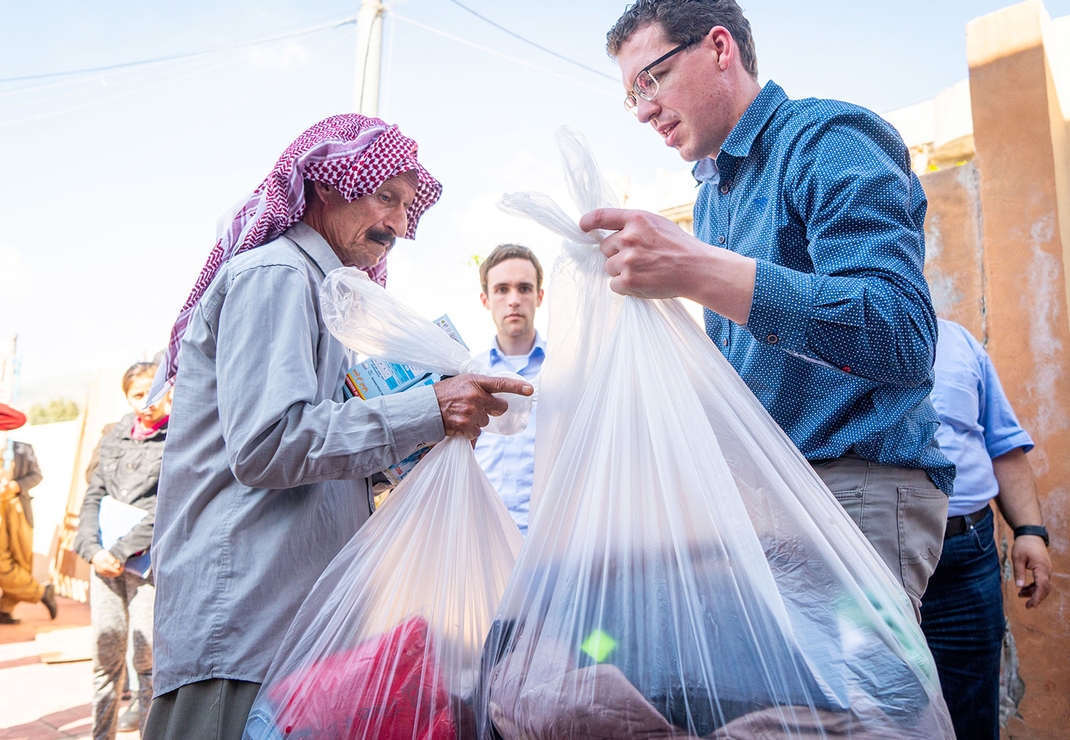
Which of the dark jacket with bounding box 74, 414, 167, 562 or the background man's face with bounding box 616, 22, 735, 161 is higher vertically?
the background man's face with bounding box 616, 22, 735, 161

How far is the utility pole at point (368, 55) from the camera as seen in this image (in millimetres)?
5855

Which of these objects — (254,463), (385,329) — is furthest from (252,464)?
(385,329)

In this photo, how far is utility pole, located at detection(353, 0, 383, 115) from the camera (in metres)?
5.86

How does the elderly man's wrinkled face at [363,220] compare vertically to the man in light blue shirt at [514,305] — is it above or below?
below

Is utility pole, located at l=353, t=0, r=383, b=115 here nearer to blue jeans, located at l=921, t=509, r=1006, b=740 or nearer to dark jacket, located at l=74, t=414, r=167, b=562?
dark jacket, located at l=74, t=414, r=167, b=562

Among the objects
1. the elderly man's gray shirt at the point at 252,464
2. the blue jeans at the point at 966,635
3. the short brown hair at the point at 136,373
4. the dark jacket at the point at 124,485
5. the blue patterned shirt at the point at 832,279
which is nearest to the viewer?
the blue patterned shirt at the point at 832,279

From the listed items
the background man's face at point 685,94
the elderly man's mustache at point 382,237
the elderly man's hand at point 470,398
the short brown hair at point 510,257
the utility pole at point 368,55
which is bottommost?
the elderly man's hand at point 470,398

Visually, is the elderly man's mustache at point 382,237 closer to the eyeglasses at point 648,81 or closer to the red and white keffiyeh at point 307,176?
the red and white keffiyeh at point 307,176

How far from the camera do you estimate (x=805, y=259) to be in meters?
1.35

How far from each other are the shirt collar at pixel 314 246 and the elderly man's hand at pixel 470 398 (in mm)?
371

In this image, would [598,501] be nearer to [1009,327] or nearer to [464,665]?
[464,665]

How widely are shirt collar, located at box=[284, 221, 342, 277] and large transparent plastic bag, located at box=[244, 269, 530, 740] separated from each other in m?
0.15

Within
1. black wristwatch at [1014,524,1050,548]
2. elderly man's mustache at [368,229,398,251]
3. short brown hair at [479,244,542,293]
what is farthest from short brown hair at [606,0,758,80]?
short brown hair at [479,244,542,293]

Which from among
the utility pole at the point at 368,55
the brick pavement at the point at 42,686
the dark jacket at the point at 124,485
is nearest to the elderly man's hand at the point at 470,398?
the dark jacket at the point at 124,485
